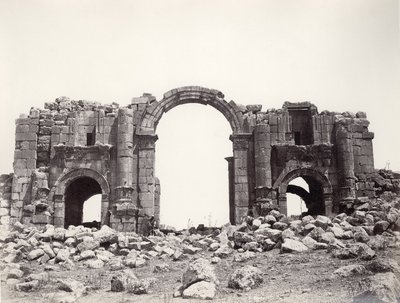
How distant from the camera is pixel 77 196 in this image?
20.4 meters

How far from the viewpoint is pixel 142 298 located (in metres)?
10.1

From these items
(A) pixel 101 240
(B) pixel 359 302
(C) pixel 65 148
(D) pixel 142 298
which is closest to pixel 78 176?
(C) pixel 65 148

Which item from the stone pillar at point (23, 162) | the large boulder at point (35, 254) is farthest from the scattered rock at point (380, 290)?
the stone pillar at point (23, 162)

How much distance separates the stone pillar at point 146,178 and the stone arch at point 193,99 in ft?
1.72

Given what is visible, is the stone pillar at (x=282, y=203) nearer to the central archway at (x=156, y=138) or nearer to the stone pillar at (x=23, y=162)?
the central archway at (x=156, y=138)

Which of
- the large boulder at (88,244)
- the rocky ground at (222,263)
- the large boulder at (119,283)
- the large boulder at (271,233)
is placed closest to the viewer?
the rocky ground at (222,263)

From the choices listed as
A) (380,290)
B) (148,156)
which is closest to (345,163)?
(148,156)

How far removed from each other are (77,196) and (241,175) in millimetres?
6191

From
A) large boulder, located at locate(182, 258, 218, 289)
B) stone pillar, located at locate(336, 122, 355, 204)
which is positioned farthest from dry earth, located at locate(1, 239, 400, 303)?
stone pillar, located at locate(336, 122, 355, 204)

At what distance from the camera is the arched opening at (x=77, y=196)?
759 inches

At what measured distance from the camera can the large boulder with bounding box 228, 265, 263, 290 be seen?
400 inches

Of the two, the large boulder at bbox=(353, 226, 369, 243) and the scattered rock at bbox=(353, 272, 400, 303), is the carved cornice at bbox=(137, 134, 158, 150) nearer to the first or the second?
the large boulder at bbox=(353, 226, 369, 243)

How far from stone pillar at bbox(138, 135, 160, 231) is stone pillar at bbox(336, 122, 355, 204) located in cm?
610

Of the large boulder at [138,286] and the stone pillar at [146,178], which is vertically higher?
the stone pillar at [146,178]
